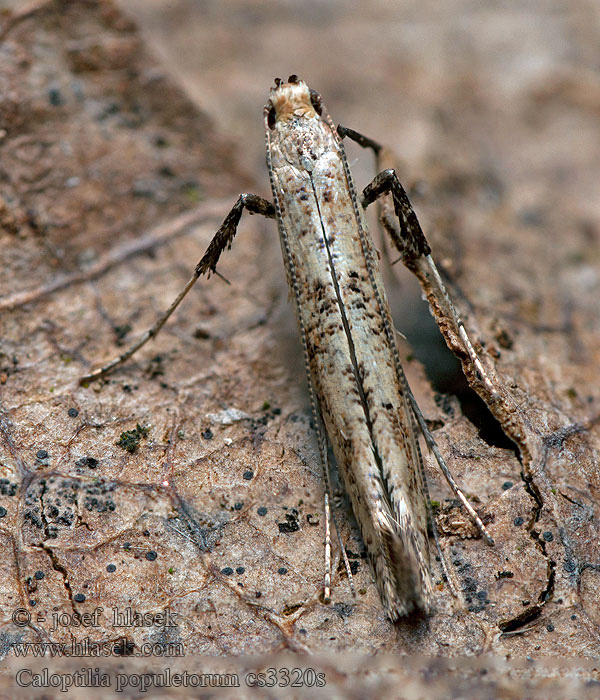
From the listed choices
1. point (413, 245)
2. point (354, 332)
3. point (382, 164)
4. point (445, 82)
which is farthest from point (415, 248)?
point (445, 82)

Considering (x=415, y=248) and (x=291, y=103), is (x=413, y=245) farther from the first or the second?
(x=291, y=103)

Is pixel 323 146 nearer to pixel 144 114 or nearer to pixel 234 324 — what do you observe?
pixel 234 324

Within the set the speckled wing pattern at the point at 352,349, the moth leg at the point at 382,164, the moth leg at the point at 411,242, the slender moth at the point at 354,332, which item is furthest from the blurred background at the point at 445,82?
the speckled wing pattern at the point at 352,349

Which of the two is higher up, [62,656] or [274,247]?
[274,247]

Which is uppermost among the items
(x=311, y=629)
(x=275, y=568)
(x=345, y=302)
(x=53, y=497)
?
(x=345, y=302)

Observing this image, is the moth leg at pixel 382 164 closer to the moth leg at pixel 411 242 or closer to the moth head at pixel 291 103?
the moth leg at pixel 411 242

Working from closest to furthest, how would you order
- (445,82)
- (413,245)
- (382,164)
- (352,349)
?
(352,349) < (413,245) < (382,164) < (445,82)

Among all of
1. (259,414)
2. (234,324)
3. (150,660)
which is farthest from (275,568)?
(234,324)
